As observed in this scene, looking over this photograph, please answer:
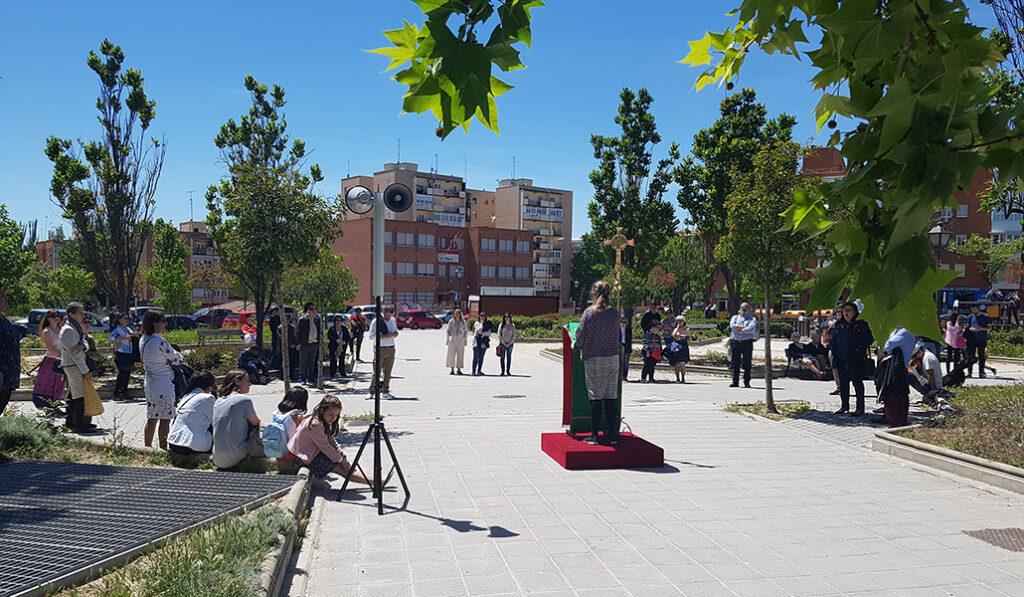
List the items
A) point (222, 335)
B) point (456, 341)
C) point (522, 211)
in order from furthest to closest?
point (522, 211) < point (222, 335) < point (456, 341)

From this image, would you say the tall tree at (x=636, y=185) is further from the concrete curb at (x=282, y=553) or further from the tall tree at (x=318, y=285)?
the concrete curb at (x=282, y=553)

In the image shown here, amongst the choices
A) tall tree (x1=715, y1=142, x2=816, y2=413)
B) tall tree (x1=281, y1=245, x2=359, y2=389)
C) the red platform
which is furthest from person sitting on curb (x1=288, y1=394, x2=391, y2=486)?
tall tree (x1=281, y1=245, x2=359, y2=389)

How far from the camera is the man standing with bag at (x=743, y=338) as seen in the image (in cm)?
1551

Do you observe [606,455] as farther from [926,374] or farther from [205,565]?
[926,374]

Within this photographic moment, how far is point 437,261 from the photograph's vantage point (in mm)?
78438

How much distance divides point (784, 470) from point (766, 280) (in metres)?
5.54

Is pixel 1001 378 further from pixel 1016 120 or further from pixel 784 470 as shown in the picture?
A: pixel 1016 120

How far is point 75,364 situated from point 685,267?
53841 millimetres

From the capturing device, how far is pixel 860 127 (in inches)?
63.1

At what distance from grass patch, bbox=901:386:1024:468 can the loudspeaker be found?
7189 mm

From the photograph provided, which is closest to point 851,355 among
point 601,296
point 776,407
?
point 776,407

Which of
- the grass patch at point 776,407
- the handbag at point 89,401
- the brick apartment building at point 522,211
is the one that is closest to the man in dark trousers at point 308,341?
the handbag at point 89,401

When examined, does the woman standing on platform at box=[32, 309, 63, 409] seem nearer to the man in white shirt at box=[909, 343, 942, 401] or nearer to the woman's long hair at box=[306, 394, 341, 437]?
the woman's long hair at box=[306, 394, 341, 437]

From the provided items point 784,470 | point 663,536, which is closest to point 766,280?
point 784,470
